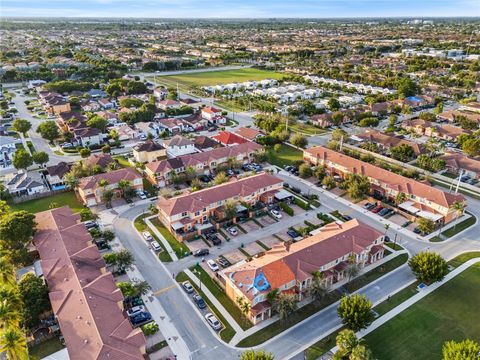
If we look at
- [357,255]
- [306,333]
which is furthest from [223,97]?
[306,333]

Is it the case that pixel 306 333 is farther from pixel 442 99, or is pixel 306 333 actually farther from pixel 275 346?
pixel 442 99

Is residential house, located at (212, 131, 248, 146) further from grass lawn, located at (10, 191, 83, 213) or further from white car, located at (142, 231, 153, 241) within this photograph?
white car, located at (142, 231, 153, 241)

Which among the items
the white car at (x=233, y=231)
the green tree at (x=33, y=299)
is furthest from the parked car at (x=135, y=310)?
the white car at (x=233, y=231)

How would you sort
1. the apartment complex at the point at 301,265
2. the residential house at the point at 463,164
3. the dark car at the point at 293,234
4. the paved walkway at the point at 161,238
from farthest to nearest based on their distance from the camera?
the residential house at the point at 463,164 → the dark car at the point at 293,234 → the paved walkway at the point at 161,238 → the apartment complex at the point at 301,265

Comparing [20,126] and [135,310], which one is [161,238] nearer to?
[135,310]

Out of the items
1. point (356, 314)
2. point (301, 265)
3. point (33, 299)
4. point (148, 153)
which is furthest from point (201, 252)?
point (148, 153)

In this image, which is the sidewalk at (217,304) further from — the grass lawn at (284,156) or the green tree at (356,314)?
the grass lawn at (284,156)
